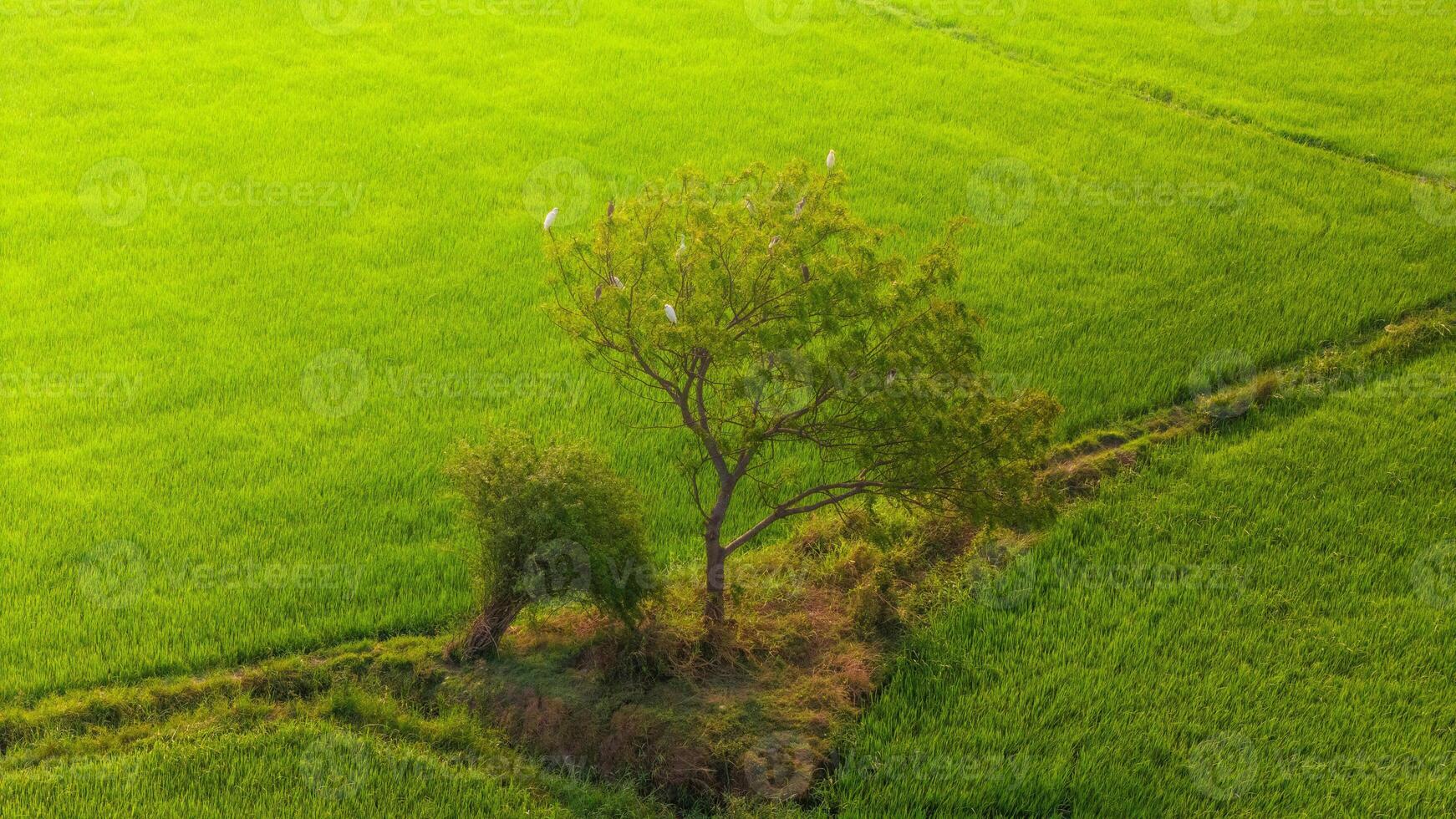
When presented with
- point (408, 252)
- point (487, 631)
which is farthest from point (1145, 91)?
point (487, 631)

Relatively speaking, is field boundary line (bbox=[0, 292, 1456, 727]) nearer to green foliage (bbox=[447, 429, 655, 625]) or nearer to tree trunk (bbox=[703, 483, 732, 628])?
green foliage (bbox=[447, 429, 655, 625])

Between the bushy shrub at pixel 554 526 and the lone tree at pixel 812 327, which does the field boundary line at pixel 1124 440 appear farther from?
the lone tree at pixel 812 327

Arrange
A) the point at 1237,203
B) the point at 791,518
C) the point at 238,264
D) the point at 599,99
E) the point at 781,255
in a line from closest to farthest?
the point at 781,255, the point at 791,518, the point at 238,264, the point at 1237,203, the point at 599,99

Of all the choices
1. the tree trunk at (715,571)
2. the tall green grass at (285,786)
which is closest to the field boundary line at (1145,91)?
the tree trunk at (715,571)

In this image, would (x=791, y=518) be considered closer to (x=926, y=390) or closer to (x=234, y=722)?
(x=926, y=390)

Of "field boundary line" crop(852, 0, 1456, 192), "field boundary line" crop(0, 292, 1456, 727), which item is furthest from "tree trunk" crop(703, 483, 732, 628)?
"field boundary line" crop(852, 0, 1456, 192)

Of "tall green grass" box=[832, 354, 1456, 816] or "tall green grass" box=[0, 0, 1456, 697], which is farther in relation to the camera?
"tall green grass" box=[0, 0, 1456, 697]

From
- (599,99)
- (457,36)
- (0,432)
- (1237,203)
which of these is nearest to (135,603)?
(0,432)
